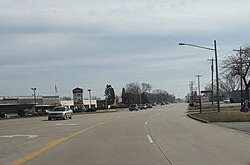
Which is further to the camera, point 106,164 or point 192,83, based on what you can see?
point 192,83

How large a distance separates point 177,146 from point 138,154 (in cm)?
291

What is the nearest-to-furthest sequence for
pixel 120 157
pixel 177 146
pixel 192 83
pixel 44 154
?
1. pixel 120 157
2. pixel 44 154
3. pixel 177 146
4. pixel 192 83

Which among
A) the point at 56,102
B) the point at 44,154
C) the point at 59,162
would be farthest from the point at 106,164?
the point at 56,102

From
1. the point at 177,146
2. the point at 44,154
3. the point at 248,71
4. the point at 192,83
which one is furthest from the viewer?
the point at 192,83

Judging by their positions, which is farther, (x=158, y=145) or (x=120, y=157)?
(x=158, y=145)

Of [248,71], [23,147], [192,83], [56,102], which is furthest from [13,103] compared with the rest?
[23,147]

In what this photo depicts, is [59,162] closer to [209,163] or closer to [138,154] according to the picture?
[138,154]

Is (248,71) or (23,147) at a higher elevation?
(248,71)

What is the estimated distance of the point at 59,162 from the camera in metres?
11.9

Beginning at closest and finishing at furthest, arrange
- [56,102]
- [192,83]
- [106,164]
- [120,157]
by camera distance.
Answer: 1. [106,164]
2. [120,157]
3. [56,102]
4. [192,83]

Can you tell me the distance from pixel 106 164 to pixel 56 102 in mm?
130286

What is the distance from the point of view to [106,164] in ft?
37.3

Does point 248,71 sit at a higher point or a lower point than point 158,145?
higher

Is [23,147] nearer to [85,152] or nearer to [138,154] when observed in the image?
[85,152]
